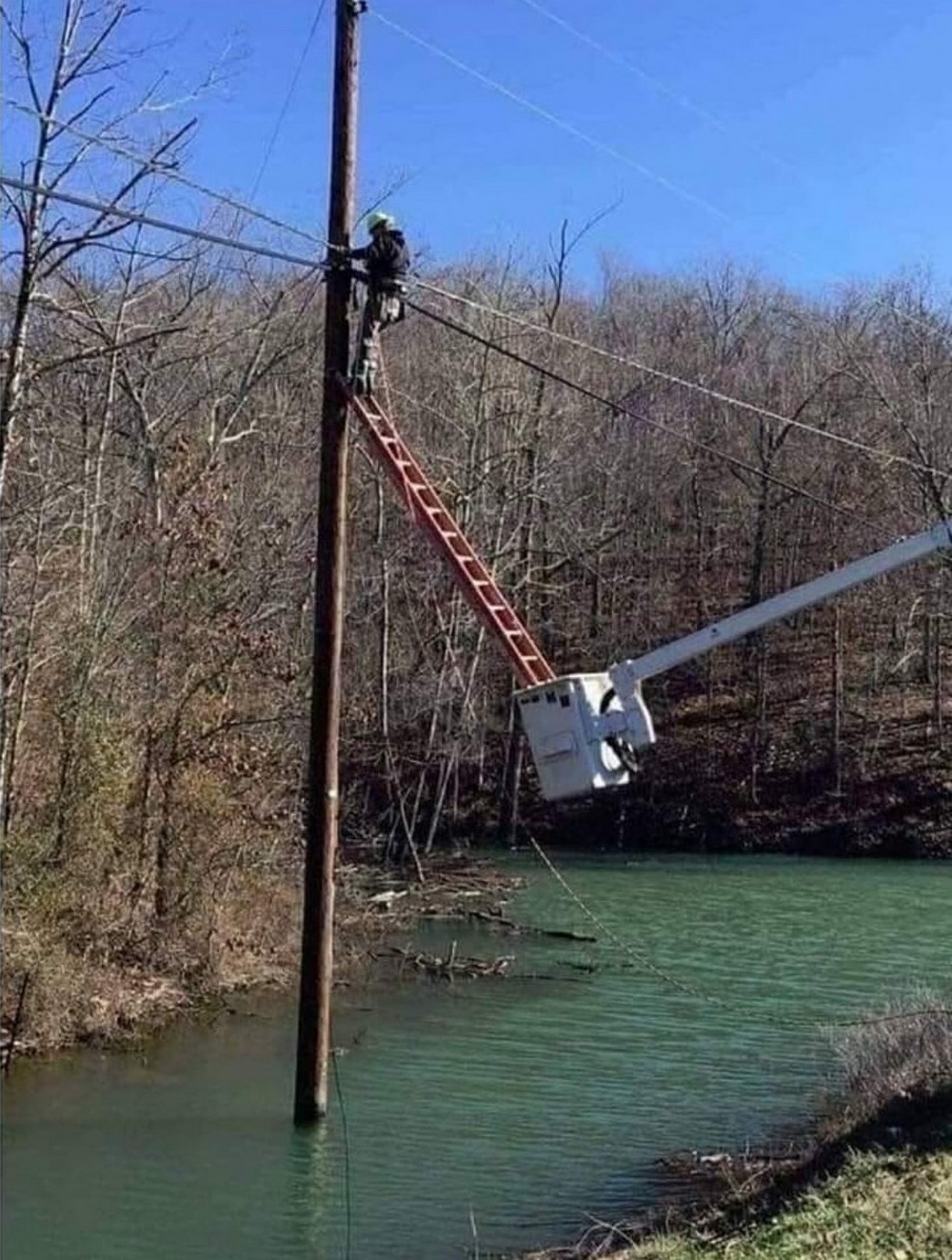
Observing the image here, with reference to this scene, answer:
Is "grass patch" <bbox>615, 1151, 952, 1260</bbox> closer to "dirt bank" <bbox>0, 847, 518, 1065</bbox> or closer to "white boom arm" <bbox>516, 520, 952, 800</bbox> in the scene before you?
"white boom arm" <bbox>516, 520, 952, 800</bbox>

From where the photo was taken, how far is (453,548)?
1084 cm

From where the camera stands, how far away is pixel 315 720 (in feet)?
40.0

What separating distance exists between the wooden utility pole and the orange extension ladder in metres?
0.40

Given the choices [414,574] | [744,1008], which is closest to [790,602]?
[744,1008]

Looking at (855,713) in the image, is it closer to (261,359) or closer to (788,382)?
(788,382)

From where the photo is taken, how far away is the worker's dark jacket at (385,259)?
11477mm

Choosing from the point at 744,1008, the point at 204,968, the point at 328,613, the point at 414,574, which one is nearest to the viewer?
the point at 328,613

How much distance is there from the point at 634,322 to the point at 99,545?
45.5 meters

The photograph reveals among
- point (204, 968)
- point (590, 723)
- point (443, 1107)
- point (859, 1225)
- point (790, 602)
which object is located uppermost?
point (790, 602)

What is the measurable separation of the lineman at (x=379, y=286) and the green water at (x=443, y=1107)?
5.50 meters

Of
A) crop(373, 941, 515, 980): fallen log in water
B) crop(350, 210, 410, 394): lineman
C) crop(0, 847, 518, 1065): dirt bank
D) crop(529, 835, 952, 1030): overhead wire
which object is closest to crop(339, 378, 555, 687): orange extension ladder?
crop(350, 210, 410, 394): lineman

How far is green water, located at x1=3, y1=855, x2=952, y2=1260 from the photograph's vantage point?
33.2 feet

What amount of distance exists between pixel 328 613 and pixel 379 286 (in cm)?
242

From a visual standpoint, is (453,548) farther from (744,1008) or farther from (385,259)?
(744,1008)
